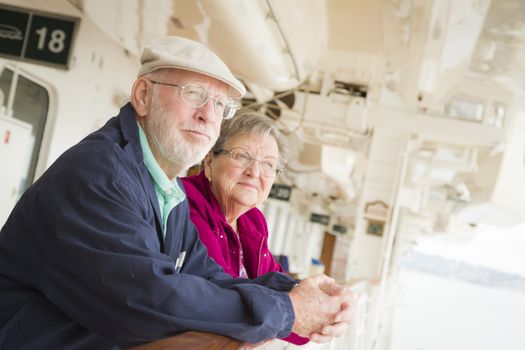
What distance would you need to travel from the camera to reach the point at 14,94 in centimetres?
369

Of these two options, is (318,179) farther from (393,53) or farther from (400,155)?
(393,53)

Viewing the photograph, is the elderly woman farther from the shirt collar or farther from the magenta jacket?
the shirt collar

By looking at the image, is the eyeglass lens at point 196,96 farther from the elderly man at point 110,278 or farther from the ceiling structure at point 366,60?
the ceiling structure at point 366,60

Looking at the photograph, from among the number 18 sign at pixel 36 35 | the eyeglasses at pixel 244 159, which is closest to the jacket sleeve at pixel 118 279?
A: the eyeglasses at pixel 244 159

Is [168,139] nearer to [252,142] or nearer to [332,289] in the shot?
[332,289]

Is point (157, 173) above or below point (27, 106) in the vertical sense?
below

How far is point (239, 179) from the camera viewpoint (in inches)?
91.7

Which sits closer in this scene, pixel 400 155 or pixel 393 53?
pixel 393 53

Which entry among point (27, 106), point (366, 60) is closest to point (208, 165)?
point (27, 106)

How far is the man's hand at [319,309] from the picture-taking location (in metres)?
1.47

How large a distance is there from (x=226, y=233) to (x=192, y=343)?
114 centimetres

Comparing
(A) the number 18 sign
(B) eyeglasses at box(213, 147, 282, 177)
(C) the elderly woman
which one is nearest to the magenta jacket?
(C) the elderly woman

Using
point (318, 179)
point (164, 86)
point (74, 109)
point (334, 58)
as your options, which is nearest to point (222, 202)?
point (164, 86)

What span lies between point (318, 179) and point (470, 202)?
10.7 ft
